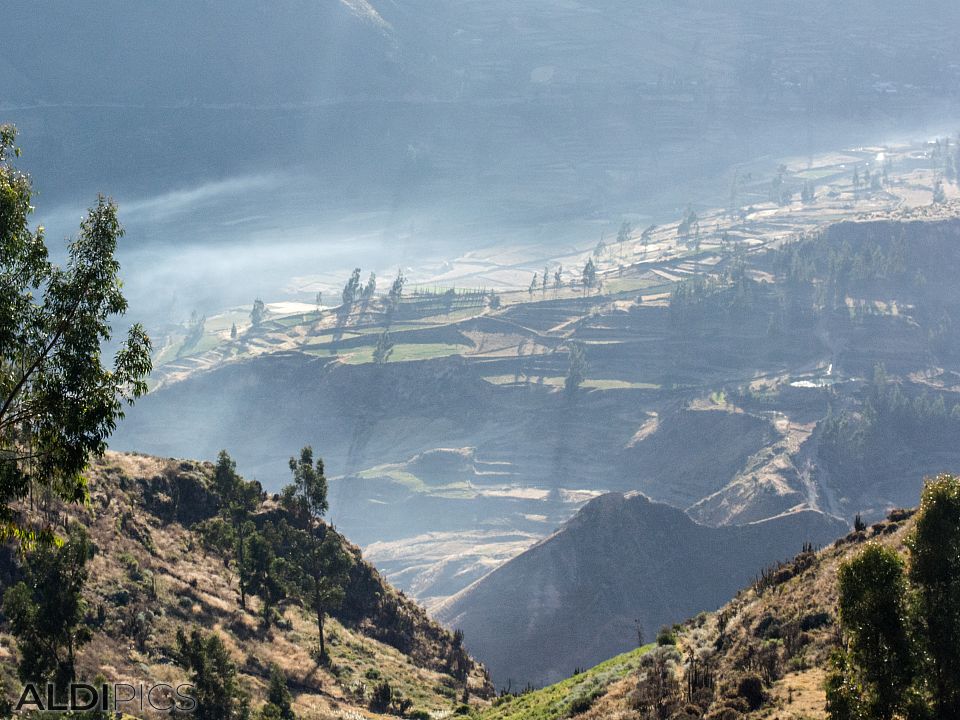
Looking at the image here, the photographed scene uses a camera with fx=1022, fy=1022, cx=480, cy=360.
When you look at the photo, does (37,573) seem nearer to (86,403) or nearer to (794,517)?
(86,403)

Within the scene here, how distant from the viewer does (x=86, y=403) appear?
2916 cm

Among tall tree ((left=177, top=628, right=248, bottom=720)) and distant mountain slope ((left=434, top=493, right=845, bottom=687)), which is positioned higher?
distant mountain slope ((left=434, top=493, right=845, bottom=687))

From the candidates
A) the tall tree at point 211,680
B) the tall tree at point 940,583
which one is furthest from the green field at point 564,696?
the tall tree at point 940,583

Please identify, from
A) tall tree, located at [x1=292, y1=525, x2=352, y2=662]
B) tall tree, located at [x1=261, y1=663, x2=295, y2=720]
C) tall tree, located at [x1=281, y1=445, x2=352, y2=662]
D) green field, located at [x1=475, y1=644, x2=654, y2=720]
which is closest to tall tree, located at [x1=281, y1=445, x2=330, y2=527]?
tall tree, located at [x1=281, y1=445, x2=352, y2=662]

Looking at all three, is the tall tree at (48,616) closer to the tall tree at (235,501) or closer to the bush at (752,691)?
the tall tree at (235,501)

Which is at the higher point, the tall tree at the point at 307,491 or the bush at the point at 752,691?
the tall tree at the point at 307,491

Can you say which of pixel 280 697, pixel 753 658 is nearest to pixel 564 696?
pixel 753 658

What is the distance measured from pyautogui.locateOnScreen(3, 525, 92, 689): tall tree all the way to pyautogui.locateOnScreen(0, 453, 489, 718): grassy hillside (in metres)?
1.52

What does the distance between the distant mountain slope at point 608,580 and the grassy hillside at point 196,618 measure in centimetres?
4474

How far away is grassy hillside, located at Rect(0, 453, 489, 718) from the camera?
6038 centimetres

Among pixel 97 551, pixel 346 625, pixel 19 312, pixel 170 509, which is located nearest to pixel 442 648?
pixel 346 625

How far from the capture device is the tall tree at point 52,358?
94.6ft

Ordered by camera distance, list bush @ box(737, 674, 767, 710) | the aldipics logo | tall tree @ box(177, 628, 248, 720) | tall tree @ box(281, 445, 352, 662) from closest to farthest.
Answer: bush @ box(737, 674, 767, 710)
the aldipics logo
tall tree @ box(177, 628, 248, 720)
tall tree @ box(281, 445, 352, 662)

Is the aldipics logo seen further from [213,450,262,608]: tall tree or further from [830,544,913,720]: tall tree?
[830,544,913,720]: tall tree
